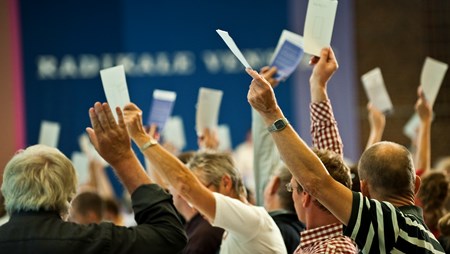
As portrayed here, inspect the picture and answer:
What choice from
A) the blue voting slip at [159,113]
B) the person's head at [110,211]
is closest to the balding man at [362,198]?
the blue voting slip at [159,113]

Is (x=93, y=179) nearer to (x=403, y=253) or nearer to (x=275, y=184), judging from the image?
(x=275, y=184)

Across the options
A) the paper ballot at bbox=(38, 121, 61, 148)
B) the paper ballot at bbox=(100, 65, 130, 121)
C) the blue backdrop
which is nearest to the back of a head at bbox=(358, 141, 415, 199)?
the paper ballot at bbox=(100, 65, 130, 121)

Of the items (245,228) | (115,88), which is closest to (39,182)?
(115,88)

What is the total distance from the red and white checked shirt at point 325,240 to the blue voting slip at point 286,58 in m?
1.10

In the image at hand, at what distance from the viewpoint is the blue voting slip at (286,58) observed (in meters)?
3.60

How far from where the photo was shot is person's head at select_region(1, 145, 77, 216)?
2289 mm

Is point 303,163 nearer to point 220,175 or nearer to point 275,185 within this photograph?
point 220,175

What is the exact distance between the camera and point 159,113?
3715mm

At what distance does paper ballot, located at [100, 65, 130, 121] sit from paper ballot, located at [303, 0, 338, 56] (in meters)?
0.67

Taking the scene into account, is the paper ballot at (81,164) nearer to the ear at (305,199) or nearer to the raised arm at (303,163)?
the ear at (305,199)

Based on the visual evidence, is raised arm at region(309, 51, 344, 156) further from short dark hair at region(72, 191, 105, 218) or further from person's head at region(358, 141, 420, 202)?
short dark hair at region(72, 191, 105, 218)

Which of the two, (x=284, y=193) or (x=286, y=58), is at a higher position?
(x=286, y=58)

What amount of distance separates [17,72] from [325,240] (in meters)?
7.86

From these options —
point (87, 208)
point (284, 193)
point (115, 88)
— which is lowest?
point (87, 208)
